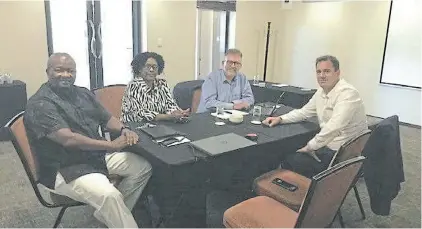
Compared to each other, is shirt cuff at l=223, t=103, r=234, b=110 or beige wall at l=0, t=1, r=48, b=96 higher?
beige wall at l=0, t=1, r=48, b=96

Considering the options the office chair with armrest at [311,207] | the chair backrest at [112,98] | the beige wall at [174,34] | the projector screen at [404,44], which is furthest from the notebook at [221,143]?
the projector screen at [404,44]

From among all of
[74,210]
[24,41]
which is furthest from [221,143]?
[24,41]

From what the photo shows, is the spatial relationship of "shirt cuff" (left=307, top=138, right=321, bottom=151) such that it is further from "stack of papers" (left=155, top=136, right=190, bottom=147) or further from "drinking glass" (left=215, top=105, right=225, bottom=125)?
"stack of papers" (left=155, top=136, right=190, bottom=147)

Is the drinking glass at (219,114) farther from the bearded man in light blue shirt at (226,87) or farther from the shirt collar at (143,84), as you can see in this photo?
the shirt collar at (143,84)

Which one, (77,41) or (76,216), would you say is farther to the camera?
(77,41)

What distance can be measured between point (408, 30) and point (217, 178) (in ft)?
13.5

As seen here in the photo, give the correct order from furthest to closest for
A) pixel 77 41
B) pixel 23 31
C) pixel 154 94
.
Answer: pixel 77 41 → pixel 23 31 → pixel 154 94

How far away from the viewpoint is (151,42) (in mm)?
5223

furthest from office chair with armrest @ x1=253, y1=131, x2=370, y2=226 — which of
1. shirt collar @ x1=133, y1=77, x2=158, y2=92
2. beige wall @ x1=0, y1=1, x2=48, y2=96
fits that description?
beige wall @ x1=0, y1=1, x2=48, y2=96

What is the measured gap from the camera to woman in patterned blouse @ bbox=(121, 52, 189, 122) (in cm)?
252

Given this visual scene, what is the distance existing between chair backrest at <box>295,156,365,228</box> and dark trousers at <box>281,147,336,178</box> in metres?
0.63

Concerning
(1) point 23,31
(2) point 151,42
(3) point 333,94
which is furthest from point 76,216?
(2) point 151,42

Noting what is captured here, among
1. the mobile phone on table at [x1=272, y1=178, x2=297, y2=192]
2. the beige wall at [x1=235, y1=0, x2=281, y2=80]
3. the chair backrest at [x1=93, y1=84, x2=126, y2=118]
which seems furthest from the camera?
the beige wall at [x1=235, y1=0, x2=281, y2=80]

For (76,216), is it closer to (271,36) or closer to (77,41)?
(77,41)
